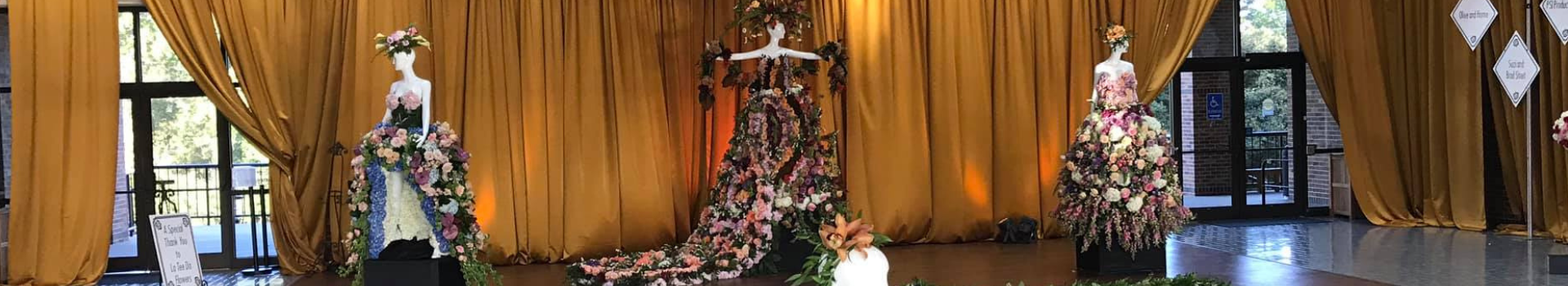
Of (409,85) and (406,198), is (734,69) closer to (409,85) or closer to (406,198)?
(409,85)

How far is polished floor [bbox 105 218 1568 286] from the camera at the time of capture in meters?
7.52

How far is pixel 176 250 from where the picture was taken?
650cm

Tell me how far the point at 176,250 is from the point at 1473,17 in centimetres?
848

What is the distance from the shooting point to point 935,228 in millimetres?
9578

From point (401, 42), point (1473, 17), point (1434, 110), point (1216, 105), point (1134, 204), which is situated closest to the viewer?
point (401, 42)

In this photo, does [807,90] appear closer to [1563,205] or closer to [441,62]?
[441,62]

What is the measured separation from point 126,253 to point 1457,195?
31.1ft

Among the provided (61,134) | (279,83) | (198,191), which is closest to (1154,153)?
(279,83)

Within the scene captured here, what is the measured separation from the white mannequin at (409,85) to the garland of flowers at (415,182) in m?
0.03

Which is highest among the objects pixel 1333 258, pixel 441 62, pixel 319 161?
pixel 441 62

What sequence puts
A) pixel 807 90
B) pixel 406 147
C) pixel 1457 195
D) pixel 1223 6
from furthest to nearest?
pixel 1223 6, pixel 1457 195, pixel 807 90, pixel 406 147

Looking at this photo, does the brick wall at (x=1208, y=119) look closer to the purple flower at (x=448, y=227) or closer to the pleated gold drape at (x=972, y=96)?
the pleated gold drape at (x=972, y=96)

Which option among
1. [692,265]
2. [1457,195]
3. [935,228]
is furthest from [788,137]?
[1457,195]

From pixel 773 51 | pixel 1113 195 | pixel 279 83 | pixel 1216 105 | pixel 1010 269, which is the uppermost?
pixel 773 51
